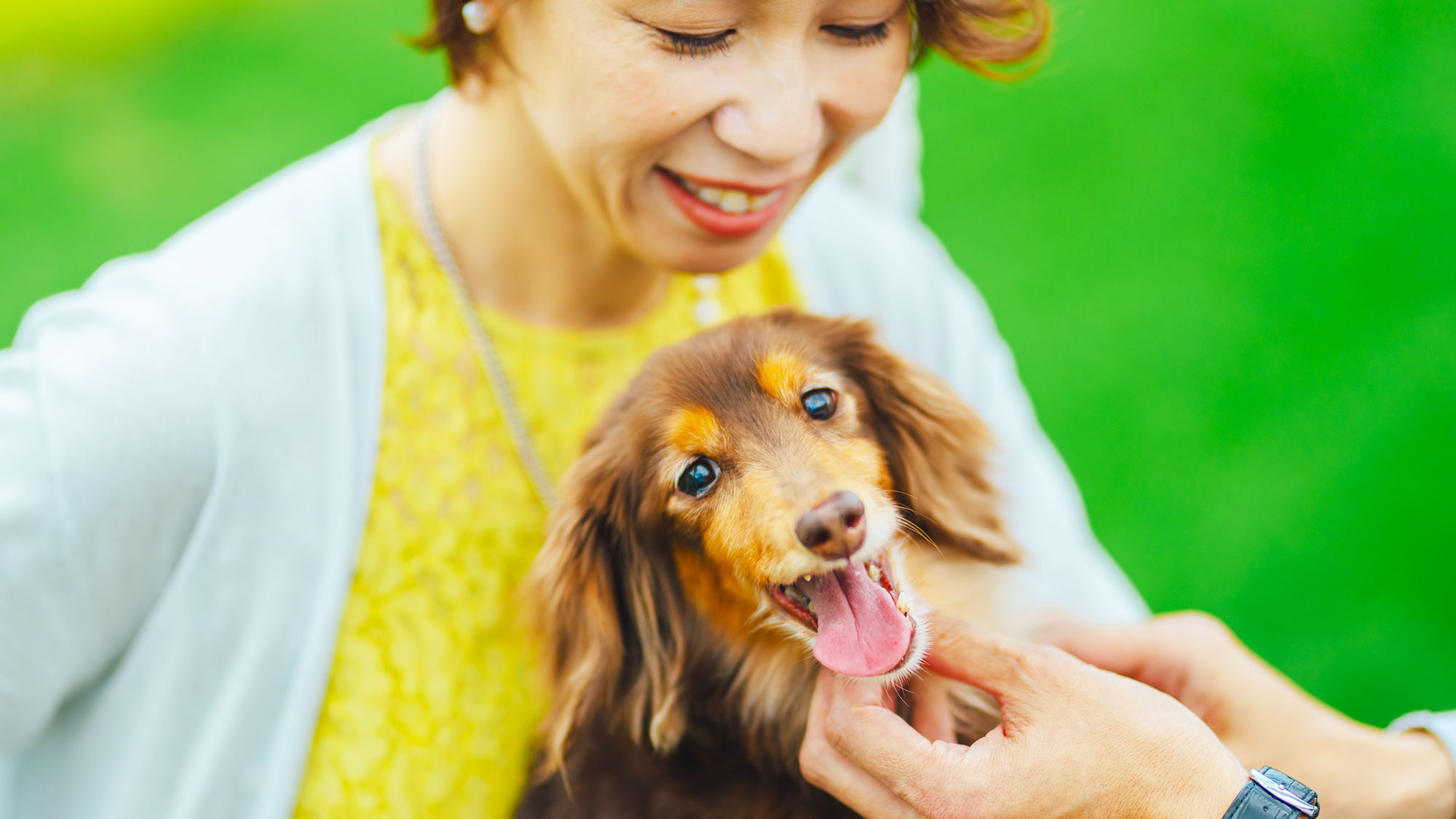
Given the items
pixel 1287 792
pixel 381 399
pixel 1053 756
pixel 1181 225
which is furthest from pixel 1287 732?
pixel 1181 225

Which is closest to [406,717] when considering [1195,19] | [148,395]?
[148,395]

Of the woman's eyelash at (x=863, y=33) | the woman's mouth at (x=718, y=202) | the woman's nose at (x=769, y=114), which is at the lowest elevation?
the woman's mouth at (x=718, y=202)

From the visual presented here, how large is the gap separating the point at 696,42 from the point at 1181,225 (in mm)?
4041

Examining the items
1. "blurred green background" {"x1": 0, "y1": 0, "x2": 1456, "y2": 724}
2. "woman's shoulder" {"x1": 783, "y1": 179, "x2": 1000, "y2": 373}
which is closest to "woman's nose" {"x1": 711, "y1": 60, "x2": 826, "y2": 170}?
"woman's shoulder" {"x1": 783, "y1": 179, "x2": 1000, "y2": 373}

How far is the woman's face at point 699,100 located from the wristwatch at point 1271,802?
44.7 inches

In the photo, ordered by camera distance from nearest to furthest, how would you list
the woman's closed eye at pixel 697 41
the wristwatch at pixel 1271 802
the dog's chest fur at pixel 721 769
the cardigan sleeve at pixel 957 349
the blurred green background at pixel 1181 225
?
the wristwatch at pixel 1271 802
the woman's closed eye at pixel 697 41
the dog's chest fur at pixel 721 769
the cardigan sleeve at pixel 957 349
the blurred green background at pixel 1181 225

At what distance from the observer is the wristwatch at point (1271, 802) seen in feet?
4.69

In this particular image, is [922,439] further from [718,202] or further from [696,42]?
[696,42]

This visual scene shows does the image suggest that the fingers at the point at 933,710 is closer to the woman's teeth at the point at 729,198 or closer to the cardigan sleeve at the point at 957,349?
the cardigan sleeve at the point at 957,349

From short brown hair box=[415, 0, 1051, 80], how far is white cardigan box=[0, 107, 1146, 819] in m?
0.40

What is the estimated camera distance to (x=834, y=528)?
1470mm

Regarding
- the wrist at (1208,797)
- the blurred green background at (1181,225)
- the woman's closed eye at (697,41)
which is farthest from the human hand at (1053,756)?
the blurred green background at (1181,225)

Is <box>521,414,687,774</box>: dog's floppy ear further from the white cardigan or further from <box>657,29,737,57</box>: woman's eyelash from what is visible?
<box>657,29,737,57</box>: woman's eyelash

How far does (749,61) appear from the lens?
5.17 ft
